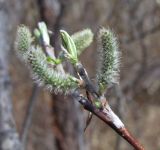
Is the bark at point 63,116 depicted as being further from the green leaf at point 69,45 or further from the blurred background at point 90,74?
the green leaf at point 69,45

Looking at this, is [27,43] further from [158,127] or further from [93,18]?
[158,127]


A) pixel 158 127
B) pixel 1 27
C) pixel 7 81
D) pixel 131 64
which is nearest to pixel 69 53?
pixel 7 81

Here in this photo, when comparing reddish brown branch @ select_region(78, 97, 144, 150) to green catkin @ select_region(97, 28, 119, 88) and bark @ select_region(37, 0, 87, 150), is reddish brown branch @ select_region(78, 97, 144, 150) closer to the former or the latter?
green catkin @ select_region(97, 28, 119, 88)

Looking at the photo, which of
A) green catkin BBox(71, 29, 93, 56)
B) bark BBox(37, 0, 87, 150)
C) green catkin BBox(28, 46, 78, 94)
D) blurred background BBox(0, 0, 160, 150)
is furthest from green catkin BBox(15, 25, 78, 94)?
bark BBox(37, 0, 87, 150)

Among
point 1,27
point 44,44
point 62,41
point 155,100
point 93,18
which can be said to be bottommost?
point 62,41

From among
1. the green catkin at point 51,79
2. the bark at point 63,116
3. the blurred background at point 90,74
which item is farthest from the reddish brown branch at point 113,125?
the bark at point 63,116
